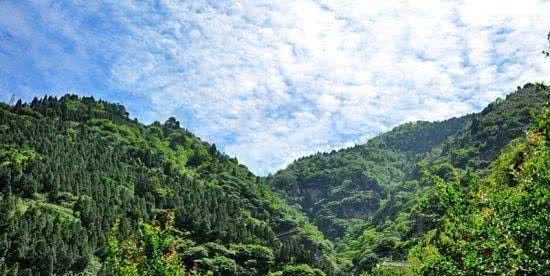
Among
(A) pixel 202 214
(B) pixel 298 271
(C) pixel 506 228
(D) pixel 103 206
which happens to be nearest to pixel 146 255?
(C) pixel 506 228

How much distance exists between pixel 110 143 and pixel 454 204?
181 meters

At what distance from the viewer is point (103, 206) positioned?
112m

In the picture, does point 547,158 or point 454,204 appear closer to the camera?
point 547,158

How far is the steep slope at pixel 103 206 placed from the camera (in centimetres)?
8819

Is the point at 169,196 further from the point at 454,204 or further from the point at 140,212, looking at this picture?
the point at 454,204

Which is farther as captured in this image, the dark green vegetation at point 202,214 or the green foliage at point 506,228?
the dark green vegetation at point 202,214

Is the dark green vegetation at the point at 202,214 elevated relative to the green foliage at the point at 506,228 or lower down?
elevated

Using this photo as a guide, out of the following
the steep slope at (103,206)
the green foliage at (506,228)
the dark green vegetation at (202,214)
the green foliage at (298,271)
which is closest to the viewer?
the green foliage at (506,228)

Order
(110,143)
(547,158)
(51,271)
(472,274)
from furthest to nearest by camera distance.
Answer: (110,143) → (51,271) → (472,274) → (547,158)

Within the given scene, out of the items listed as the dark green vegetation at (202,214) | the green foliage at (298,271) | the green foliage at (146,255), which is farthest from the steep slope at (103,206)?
the green foliage at (146,255)

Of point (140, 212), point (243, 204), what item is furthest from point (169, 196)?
point (243, 204)

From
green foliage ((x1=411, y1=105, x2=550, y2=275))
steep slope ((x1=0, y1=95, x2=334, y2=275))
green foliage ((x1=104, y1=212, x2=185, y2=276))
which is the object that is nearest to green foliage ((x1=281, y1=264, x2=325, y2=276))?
steep slope ((x1=0, y1=95, x2=334, y2=275))

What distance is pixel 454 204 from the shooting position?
15.0m

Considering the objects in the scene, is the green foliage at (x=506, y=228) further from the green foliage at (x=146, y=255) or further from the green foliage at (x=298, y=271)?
the green foliage at (x=298, y=271)
